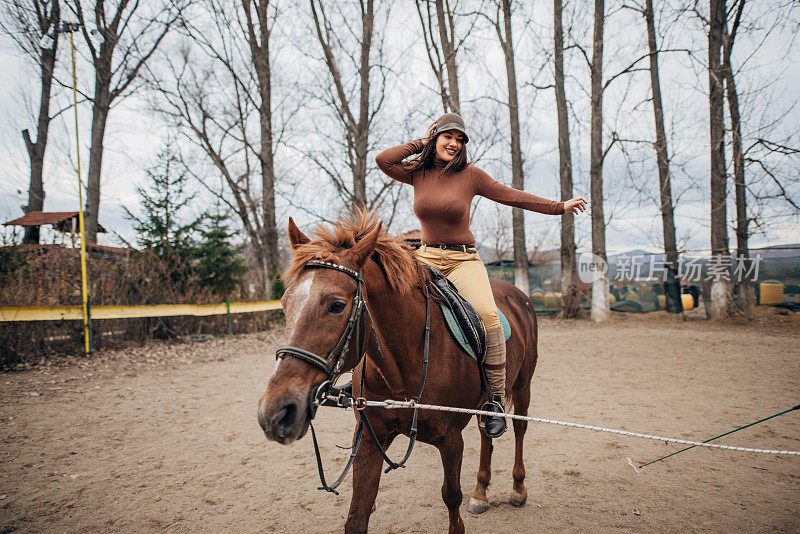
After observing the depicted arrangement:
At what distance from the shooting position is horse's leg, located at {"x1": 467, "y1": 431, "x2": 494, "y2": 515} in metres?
3.65

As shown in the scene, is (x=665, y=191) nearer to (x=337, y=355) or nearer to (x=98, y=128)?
(x=337, y=355)

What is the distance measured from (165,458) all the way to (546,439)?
4.59m

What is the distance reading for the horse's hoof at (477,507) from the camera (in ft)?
12.0

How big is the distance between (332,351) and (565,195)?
17.1 metres

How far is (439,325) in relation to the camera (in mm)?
2660

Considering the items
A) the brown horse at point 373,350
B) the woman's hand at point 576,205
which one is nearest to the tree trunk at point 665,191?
the woman's hand at point 576,205

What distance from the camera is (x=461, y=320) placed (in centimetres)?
276

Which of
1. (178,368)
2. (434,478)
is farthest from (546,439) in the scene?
(178,368)

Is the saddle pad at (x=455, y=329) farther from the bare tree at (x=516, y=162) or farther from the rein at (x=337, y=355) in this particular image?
the bare tree at (x=516, y=162)

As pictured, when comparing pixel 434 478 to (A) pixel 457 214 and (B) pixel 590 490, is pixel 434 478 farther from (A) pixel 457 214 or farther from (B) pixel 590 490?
(A) pixel 457 214

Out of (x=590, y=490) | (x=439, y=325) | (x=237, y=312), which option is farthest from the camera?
(x=237, y=312)

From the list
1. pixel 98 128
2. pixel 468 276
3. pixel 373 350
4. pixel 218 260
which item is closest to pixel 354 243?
pixel 373 350

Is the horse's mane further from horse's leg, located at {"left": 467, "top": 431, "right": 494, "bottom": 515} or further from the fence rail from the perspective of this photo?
the fence rail

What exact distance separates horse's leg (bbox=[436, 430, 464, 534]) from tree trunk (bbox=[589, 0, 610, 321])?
15.0 m
